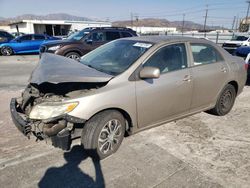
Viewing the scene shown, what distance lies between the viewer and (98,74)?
10.9 feet

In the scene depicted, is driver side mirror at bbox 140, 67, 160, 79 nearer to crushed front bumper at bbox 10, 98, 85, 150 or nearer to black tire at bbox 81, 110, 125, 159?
black tire at bbox 81, 110, 125, 159

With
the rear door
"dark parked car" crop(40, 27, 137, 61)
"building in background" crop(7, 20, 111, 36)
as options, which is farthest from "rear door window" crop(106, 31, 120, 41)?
"building in background" crop(7, 20, 111, 36)

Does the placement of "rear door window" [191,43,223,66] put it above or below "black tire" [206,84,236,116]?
above

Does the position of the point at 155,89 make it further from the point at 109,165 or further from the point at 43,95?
the point at 43,95

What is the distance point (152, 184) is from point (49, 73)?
6.48ft

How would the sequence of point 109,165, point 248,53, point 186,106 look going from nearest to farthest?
point 109,165
point 186,106
point 248,53

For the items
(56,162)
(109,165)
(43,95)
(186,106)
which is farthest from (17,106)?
(186,106)

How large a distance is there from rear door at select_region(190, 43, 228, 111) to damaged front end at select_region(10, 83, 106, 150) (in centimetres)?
182

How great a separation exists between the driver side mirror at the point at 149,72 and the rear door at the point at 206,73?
1.01 m

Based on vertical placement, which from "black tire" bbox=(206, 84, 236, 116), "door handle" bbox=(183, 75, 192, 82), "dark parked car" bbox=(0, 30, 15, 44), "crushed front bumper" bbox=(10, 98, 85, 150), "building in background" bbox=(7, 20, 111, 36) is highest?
"building in background" bbox=(7, 20, 111, 36)

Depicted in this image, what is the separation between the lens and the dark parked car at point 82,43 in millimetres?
10469

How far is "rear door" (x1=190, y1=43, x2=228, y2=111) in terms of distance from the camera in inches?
162

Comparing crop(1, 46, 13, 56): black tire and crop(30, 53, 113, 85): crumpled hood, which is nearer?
crop(30, 53, 113, 85): crumpled hood

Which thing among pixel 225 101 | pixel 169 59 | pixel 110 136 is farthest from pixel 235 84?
pixel 110 136
